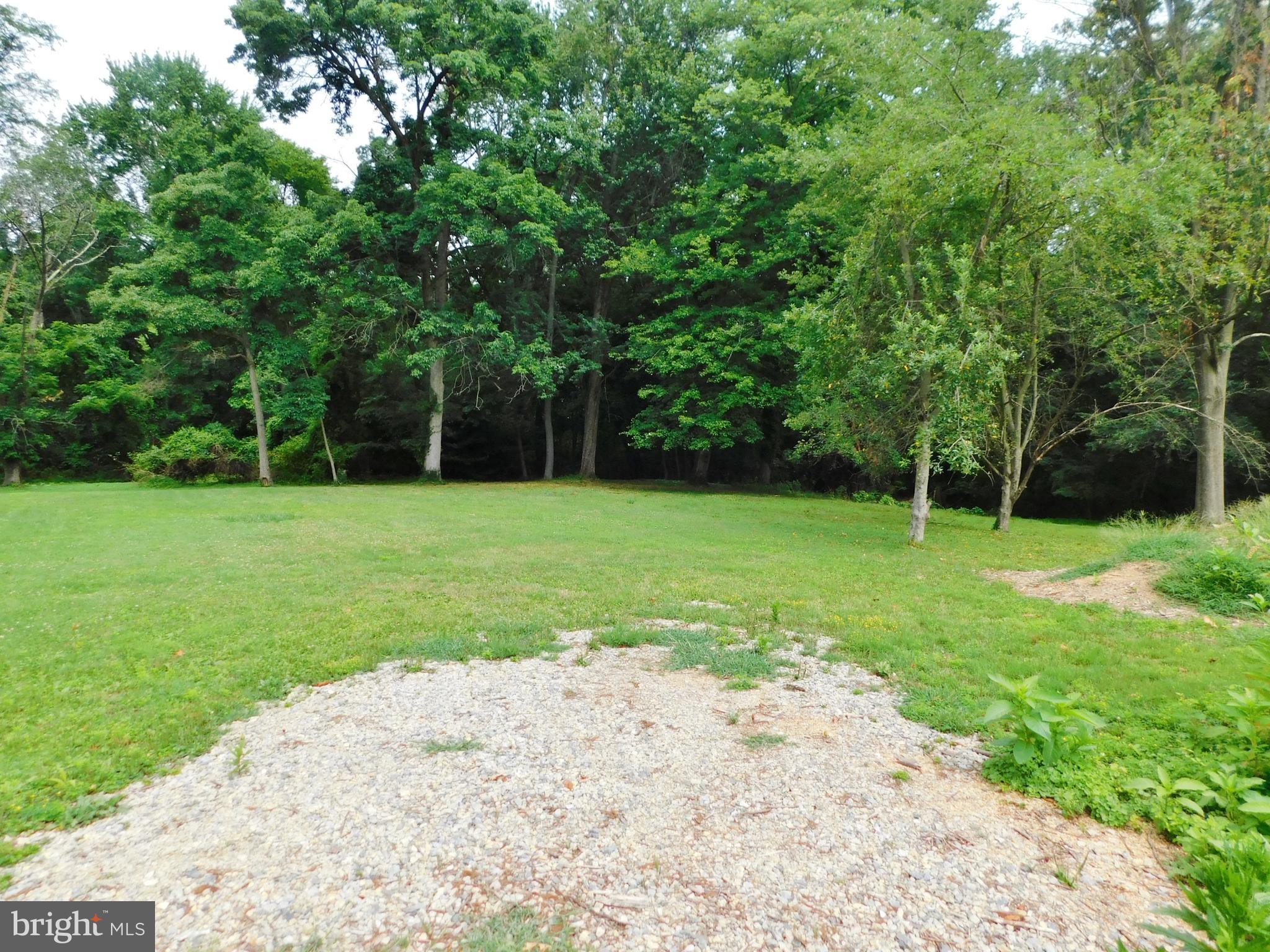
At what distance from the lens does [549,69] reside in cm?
2538

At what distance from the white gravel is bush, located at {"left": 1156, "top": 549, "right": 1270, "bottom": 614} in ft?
17.3

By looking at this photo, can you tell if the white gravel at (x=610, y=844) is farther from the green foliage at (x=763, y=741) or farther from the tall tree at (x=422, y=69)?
the tall tree at (x=422, y=69)

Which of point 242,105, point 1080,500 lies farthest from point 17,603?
point 1080,500

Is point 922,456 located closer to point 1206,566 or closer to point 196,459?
point 1206,566

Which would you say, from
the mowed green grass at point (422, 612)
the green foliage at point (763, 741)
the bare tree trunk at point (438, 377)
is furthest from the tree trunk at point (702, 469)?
the green foliage at point (763, 741)

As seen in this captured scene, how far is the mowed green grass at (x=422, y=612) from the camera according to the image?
14.1ft

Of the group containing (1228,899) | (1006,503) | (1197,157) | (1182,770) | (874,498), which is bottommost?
(1182,770)

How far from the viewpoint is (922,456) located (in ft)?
39.2

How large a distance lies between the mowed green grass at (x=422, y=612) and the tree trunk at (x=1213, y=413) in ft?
10.7

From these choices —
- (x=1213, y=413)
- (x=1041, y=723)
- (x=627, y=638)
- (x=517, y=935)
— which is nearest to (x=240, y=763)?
(x=517, y=935)

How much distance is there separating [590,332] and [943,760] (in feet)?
81.9

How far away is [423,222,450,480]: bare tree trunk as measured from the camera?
23984mm

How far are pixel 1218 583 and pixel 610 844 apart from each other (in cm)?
809

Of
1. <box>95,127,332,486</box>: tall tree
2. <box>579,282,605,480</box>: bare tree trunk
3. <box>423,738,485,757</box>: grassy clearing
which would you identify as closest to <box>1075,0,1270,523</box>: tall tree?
<box>423,738,485,757</box>: grassy clearing
